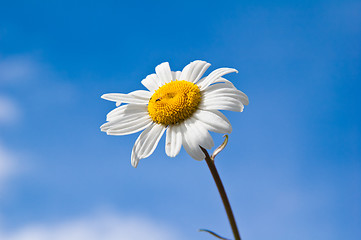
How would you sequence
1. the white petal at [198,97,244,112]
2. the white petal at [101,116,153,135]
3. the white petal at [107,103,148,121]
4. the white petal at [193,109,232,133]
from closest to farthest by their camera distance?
the white petal at [193,109,232,133] → the white petal at [198,97,244,112] → the white petal at [101,116,153,135] → the white petal at [107,103,148,121]

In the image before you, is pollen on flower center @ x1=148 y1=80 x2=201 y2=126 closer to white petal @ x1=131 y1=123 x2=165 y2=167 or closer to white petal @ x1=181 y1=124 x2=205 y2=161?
white petal @ x1=131 y1=123 x2=165 y2=167

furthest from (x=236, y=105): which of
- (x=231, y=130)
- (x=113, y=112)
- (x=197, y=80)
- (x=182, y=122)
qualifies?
(x=113, y=112)

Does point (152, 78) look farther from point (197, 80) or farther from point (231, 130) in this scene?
point (231, 130)

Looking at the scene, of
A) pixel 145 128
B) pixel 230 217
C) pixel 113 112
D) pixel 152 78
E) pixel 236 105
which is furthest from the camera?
pixel 152 78

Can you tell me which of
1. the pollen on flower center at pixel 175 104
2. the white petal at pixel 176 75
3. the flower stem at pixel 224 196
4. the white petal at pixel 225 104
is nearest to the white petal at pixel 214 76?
the pollen on flower center at pixel 175 104

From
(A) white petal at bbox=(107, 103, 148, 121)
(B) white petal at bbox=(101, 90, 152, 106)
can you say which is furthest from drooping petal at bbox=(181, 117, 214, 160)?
(B) white petal at bbox=(101, 90, 152, 106)

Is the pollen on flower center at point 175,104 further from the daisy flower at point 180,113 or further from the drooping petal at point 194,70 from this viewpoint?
the drooping petal at point 194,70

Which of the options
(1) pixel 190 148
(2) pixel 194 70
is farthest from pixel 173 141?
(2) pixel 194 70
